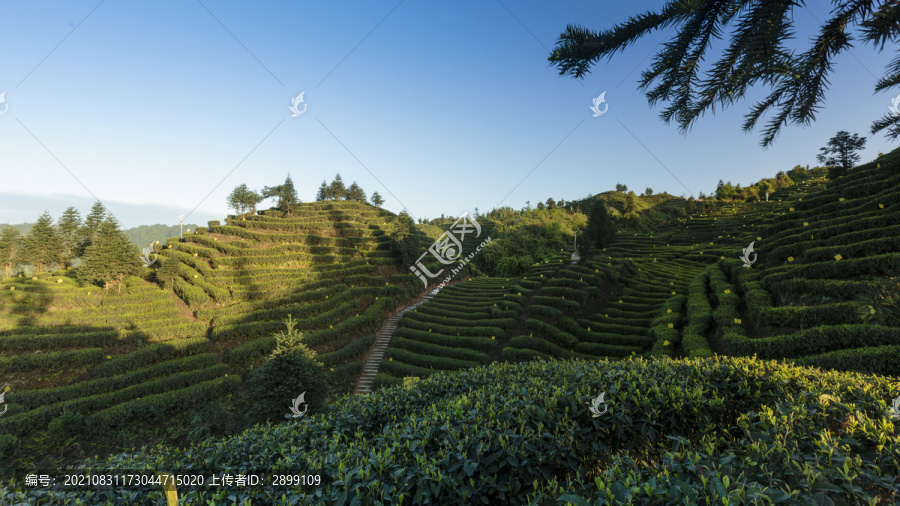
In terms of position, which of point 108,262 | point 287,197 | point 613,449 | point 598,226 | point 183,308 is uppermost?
point 287,197

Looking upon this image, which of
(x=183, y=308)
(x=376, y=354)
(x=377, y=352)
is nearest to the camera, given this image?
(x=376, y=354)

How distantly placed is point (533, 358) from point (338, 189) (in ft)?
128

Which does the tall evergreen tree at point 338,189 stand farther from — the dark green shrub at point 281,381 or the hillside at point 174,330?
the dark green shrub at point 281,381

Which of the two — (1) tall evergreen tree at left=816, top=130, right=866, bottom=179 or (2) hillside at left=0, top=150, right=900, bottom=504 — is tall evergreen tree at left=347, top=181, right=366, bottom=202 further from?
(1) tall evergreen tree at left=816, top=130, right=866, bottom=179

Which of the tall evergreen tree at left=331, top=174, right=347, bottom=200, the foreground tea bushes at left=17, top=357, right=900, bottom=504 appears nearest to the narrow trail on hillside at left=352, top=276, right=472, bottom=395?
the foreground tea bushes at left=17, top=357, right=900, bottom=504

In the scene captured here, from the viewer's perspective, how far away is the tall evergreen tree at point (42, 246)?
1020 inches

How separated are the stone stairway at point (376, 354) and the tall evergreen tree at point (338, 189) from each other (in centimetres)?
2800

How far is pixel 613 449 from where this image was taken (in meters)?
3.83

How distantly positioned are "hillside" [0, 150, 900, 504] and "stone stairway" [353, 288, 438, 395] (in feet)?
0.84

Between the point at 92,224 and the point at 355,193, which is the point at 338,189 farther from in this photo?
the point at 92,224

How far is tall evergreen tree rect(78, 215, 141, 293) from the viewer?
20.0 m

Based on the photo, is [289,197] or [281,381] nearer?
[281,381]

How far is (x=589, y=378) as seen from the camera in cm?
476

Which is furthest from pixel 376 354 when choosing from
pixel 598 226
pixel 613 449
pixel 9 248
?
pixel 9 248
